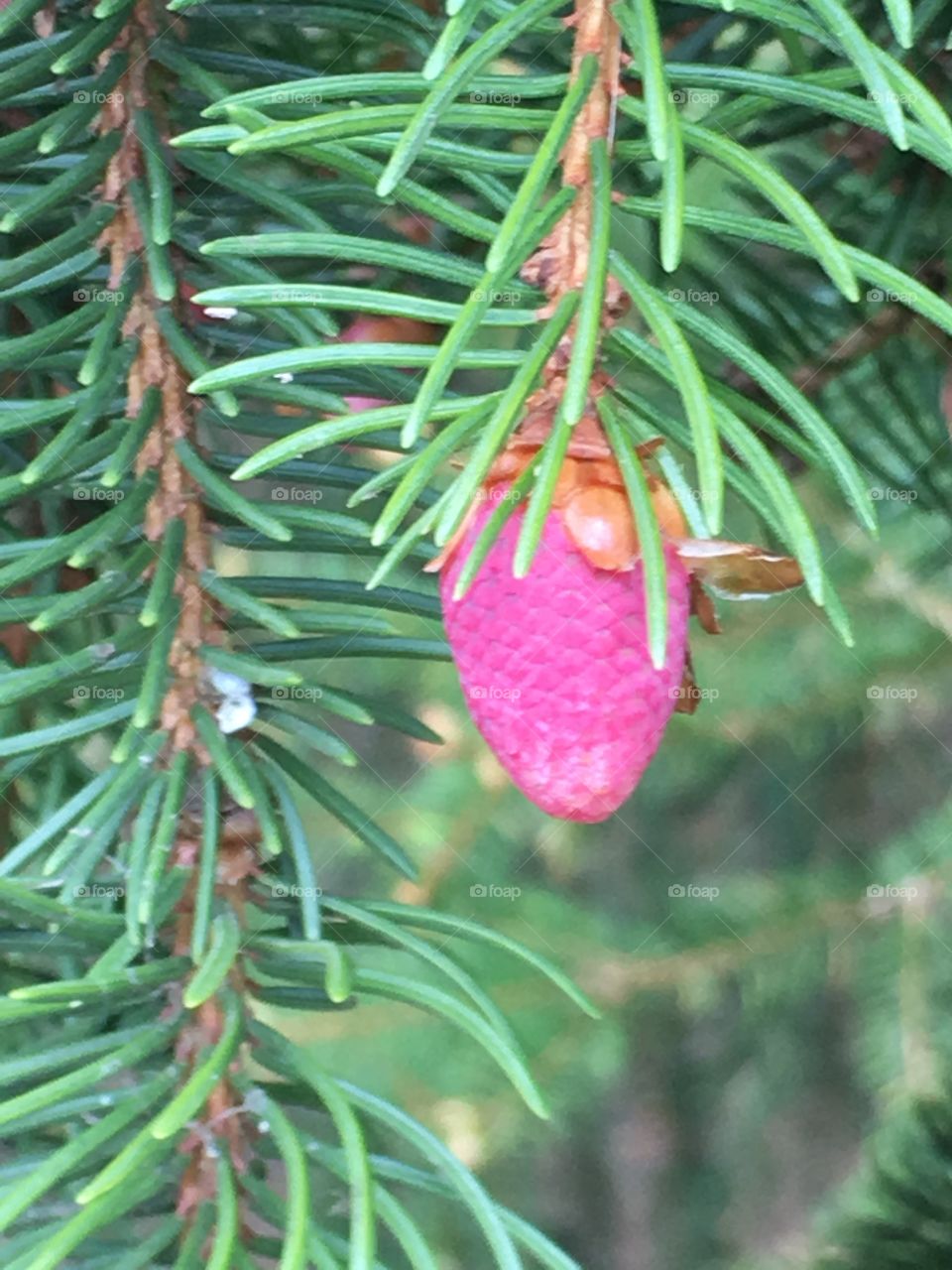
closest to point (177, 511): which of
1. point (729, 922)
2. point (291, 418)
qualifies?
point (291, 418)

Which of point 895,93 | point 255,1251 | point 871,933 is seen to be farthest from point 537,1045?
point 895,93

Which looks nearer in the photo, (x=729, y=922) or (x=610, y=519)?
(x=610, y=519)

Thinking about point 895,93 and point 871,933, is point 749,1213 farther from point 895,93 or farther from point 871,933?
point 895,93

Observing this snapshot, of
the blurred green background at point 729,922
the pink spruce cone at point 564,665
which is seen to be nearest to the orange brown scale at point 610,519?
the pink spruce cone at point 564,665

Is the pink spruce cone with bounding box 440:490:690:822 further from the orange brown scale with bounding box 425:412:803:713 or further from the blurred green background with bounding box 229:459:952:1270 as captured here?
the blurred green background with bounding box 229:459:952:1270

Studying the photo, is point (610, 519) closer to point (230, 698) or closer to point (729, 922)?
point (230, 698)

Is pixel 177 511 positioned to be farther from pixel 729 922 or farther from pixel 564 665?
pixel 729 922

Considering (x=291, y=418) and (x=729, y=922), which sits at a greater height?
(x=291, y=418)

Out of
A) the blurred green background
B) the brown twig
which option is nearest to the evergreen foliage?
the brown twig

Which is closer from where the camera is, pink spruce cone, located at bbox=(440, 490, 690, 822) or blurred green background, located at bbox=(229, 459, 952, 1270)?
pink spruce cone, located at bbox=(440, 490, 690, 822)
